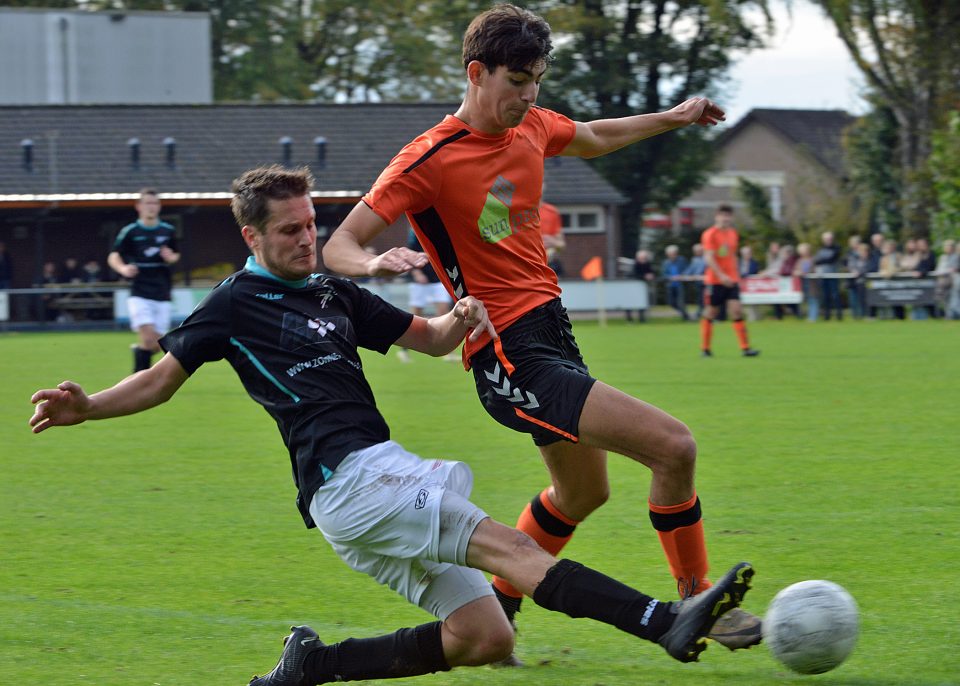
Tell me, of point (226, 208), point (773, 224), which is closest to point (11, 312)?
point (226, 208)

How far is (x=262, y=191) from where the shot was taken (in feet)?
14.2

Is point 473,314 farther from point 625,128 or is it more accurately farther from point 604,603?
point 625,128

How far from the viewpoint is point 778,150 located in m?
70.3

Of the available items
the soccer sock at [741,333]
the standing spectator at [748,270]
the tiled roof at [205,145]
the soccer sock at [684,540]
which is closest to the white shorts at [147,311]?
the soccer sock at [741,333]

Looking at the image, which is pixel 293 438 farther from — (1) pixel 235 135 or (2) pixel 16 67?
(2) pixel 16 67

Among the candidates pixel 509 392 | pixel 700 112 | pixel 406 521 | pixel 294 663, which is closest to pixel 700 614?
pixel 406 521

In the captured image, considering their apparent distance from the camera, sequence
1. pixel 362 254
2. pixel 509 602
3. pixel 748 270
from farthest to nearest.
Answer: pixel 748 270, pixel 509 602, pixel 362 254

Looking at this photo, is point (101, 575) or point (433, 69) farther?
point (433, 69)

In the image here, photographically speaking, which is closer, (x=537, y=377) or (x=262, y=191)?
(x=262, y=191)

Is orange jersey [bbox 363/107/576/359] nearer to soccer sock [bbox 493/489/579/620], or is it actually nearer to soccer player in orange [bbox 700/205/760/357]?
soccer sock [bbox 493/489/579/620]

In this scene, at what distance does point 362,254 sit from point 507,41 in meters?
0.95

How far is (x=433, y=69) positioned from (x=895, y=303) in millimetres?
29684

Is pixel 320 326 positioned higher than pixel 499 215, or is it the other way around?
pixel 499 215

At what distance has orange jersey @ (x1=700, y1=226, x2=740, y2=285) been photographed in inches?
737
